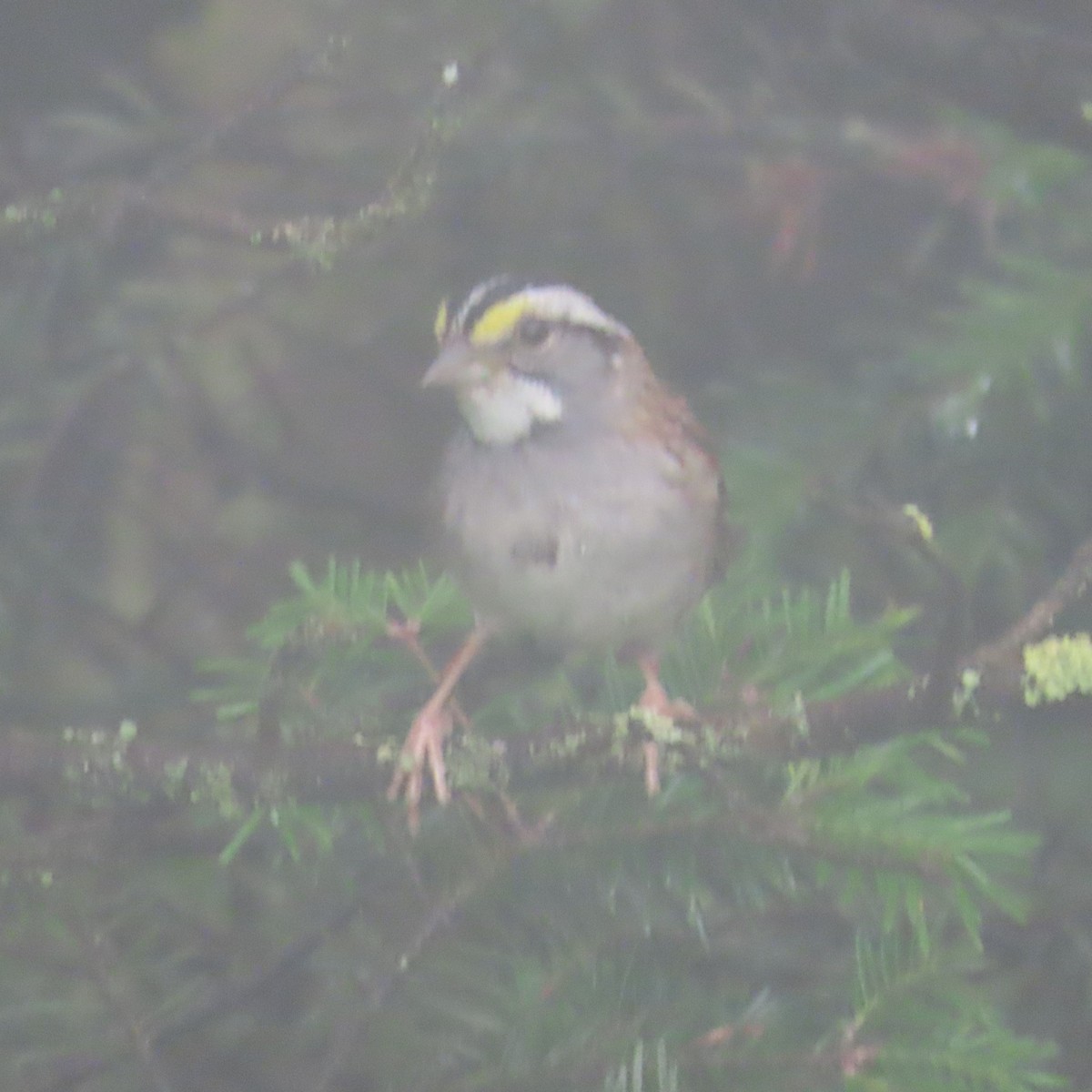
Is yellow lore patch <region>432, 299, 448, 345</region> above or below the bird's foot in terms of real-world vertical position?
above

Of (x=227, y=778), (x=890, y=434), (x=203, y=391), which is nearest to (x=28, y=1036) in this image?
(x=227, y=778)

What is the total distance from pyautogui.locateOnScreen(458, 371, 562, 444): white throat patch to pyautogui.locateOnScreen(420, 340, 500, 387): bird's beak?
0.11 feet

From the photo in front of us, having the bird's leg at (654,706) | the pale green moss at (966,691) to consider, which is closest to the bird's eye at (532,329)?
the bird's leg at (654,706)

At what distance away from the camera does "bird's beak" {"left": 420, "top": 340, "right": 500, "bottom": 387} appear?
54cm

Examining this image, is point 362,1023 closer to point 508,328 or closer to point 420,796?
point 420,796

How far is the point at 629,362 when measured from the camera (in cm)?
60

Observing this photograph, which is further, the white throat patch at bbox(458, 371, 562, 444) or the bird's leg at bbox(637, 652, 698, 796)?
the white throat patch at bbox(458, 371, 562, 444)

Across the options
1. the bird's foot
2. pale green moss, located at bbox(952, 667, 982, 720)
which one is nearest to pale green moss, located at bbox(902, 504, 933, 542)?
pale green moss, located at bbox(952, 667, 982, 720)

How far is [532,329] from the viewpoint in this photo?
22.1 inches

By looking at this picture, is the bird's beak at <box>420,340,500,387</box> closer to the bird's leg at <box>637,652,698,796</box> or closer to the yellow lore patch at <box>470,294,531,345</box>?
the yellow lore patch at <box>470,294,531,345</box>

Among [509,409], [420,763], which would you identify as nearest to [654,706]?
[420,763]

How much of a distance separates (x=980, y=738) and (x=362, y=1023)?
0.19 meters

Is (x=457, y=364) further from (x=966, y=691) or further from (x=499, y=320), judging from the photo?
(x=966, y=691)

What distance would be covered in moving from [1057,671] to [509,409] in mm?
264
